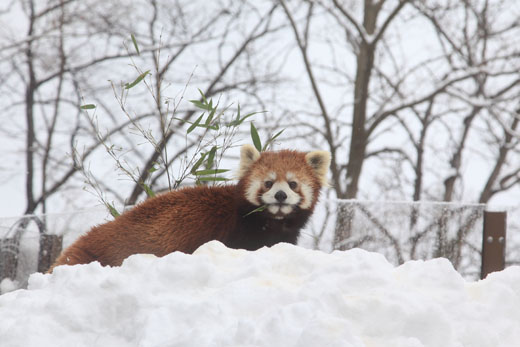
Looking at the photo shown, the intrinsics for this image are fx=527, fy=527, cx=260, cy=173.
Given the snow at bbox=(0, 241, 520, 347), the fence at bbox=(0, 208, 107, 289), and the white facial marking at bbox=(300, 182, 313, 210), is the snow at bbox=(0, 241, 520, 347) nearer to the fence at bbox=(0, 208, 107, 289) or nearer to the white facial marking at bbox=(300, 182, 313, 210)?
the white facial marking at bbox=(300, 182, 313, 210)

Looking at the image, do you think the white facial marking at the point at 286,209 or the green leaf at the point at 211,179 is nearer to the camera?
the white facial marking at the point at 286,209

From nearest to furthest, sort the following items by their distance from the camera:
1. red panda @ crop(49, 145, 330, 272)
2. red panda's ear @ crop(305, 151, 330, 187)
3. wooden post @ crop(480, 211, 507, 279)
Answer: red panda @ crop(49, 145, 330, 272) → red panda's ear @ crop(305, 151, 330, 187) → wooden post @ crop(480, 211, 507, 279)

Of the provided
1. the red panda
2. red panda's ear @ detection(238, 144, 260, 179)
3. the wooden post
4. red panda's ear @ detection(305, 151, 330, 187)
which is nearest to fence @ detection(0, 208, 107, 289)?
the red panda

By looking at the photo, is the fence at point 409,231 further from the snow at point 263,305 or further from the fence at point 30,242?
the snow at point 263,305

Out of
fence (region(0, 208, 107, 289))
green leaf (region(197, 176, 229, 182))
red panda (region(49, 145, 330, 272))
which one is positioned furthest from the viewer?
fence (region(0, 208, 107, 289))

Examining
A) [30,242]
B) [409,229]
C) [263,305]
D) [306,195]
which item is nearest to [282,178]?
[306,195]

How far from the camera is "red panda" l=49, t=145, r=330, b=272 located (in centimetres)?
254

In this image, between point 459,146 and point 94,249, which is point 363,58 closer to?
point 459,146

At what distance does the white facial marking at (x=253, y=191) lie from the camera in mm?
2602

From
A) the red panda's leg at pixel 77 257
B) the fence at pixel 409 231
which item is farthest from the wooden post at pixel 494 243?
the red panda's leg at pixel 77 257

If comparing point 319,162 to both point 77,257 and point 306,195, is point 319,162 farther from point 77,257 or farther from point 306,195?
point 77,257

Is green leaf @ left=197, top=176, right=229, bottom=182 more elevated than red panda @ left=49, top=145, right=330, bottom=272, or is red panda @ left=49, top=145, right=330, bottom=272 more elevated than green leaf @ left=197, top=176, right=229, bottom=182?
green leaf @ left=197, top=176, right=229, bottom=182

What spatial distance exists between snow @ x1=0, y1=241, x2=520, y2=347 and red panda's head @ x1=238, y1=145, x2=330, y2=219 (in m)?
0.53

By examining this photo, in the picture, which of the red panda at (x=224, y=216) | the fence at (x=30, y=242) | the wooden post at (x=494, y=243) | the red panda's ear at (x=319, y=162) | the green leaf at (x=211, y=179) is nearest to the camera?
the red panda at (x=224, y=216)
